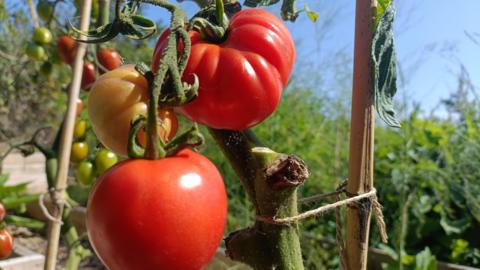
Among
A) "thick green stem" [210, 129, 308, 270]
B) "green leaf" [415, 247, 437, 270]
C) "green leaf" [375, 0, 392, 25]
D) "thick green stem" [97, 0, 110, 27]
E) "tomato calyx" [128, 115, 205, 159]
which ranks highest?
"green leaf" [375, 0, 392, 25]

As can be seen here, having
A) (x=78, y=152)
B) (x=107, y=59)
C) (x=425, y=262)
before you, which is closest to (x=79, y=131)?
(x=78, y=152)

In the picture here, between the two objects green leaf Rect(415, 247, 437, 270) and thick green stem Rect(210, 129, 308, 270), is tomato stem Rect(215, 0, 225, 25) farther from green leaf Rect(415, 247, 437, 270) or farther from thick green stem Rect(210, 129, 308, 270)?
green leaf Rect(415, 247, 437, 270)

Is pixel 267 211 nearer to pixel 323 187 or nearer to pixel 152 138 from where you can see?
pixel 152 138

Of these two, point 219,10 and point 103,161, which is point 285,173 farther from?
point 103,161

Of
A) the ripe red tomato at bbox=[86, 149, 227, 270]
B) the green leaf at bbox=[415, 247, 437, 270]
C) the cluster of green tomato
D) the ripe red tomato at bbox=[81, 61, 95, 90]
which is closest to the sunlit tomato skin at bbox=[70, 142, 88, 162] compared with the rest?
the cluster of green tomato

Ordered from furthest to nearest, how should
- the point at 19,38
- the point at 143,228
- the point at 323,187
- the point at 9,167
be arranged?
1. the point at 9,167
2. the point at 19,38
3. the point at 323,187
4. the point at 143,228

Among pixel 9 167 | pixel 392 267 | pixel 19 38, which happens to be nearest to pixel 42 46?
pixel 392 267

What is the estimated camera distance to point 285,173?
0.41 meters

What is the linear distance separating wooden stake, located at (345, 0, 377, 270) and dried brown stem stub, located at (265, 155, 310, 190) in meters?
0.13

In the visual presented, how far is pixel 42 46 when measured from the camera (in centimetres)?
165

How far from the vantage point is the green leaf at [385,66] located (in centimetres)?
50

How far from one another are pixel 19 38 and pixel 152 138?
4567 millimetres

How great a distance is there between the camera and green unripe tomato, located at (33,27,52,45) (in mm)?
1605

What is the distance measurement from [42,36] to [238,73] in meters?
1.40
